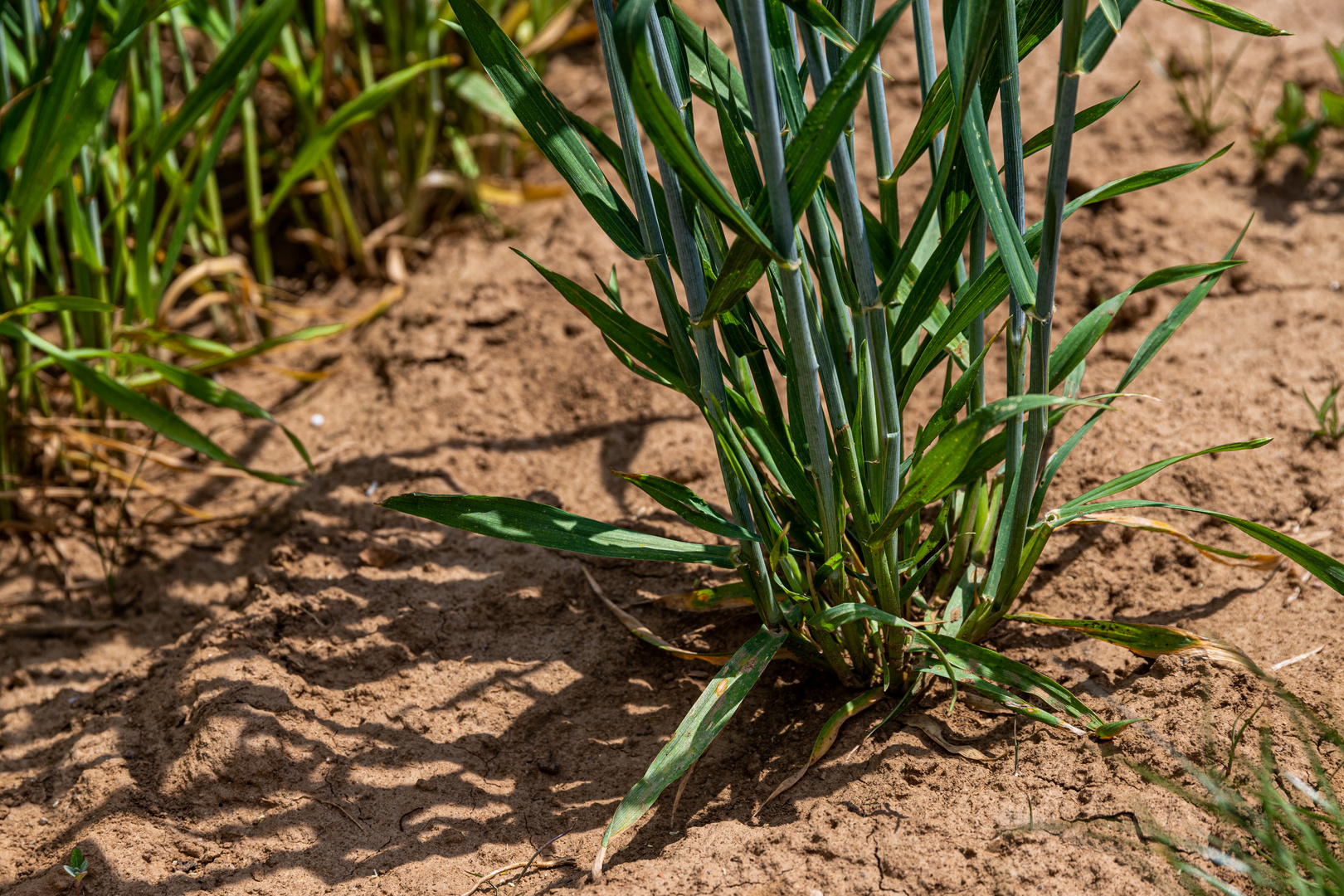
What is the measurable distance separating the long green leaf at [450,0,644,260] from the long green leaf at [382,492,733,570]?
0.30 meters

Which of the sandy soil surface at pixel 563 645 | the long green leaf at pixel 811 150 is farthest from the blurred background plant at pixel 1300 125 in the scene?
the long green leaf at pixel 811 150

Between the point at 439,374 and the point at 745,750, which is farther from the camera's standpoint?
the point at 439,374

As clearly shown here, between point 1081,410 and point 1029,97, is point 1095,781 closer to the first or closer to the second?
point 1081,410

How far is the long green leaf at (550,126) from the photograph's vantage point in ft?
3.18

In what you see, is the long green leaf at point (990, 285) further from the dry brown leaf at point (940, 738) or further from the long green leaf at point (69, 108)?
the long green leaf at point (69, 108)

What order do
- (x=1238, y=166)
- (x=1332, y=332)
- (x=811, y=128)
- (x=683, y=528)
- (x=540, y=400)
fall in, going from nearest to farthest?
1. (x=811, y=128)
2. (x=683, y=528)
3. (x=1332, y=332)
4. (x=540, y=400)
5. (x=1238, y=166)

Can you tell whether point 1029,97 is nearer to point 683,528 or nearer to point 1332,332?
point 1332,332

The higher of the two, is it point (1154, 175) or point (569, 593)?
point (1154, 175)

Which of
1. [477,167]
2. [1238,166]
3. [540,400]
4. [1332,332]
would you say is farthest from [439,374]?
[1238,166]

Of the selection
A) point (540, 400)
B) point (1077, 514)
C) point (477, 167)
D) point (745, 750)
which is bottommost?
point (745, 750)

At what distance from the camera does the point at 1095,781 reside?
1.02 m

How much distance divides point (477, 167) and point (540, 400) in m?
0.75

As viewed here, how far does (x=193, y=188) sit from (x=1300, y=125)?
2.15 m

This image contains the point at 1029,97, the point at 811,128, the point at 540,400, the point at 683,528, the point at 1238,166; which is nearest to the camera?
the point at 811,128
